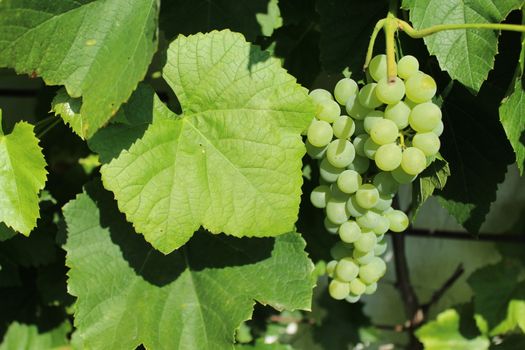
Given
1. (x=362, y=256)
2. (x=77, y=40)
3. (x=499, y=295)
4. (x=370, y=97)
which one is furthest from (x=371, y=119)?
(x=499, y=295)

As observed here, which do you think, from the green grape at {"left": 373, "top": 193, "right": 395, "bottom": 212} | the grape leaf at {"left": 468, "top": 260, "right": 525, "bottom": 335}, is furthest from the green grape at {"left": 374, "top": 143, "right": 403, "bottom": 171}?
the grape leaf at {"left": 468, "top": 260, "right": 525, "bottom": 335}

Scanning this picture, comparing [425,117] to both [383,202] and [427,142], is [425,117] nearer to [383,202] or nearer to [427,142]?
[427,142]

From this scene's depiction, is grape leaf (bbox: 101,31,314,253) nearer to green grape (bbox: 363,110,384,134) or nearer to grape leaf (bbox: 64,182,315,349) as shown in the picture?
green grape (bbox: 363,110,384,134)

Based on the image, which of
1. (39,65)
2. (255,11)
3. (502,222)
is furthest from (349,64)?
(502,222)

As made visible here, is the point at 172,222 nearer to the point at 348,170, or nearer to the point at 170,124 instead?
the point at 170,124

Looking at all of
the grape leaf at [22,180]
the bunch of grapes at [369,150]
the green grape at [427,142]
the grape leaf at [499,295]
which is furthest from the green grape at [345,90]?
the grape leaf at [499,295]
